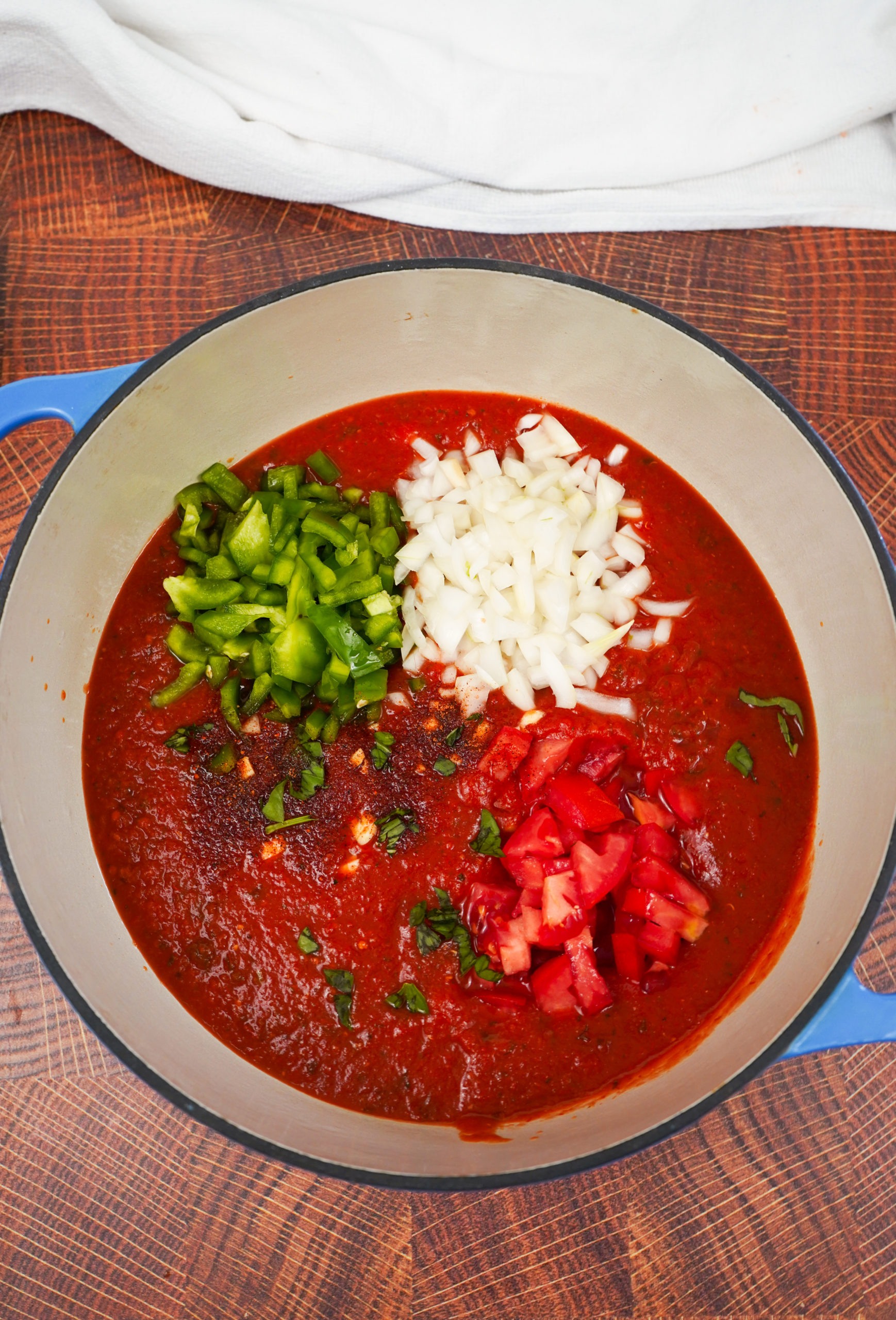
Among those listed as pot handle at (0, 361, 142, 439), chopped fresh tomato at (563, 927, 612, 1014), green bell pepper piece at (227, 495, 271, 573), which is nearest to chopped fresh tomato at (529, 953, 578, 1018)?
chopped fresh tomato at (563, 927, 612, 1014)

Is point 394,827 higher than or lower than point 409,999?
higher

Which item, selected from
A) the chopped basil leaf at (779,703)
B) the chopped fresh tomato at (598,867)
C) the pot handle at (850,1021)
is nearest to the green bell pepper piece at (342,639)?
the chopped fresh tomato at (598,867)

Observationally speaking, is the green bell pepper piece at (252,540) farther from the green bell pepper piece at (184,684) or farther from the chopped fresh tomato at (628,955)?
the chopped fresh tomato at (628,955)

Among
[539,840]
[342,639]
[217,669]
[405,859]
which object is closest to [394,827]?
[405,859]

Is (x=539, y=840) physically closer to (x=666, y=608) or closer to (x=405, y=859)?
(x=405, y=859)

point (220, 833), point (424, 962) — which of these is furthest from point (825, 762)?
point (220, 833)

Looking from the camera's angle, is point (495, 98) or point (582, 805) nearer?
point (582, 805)
